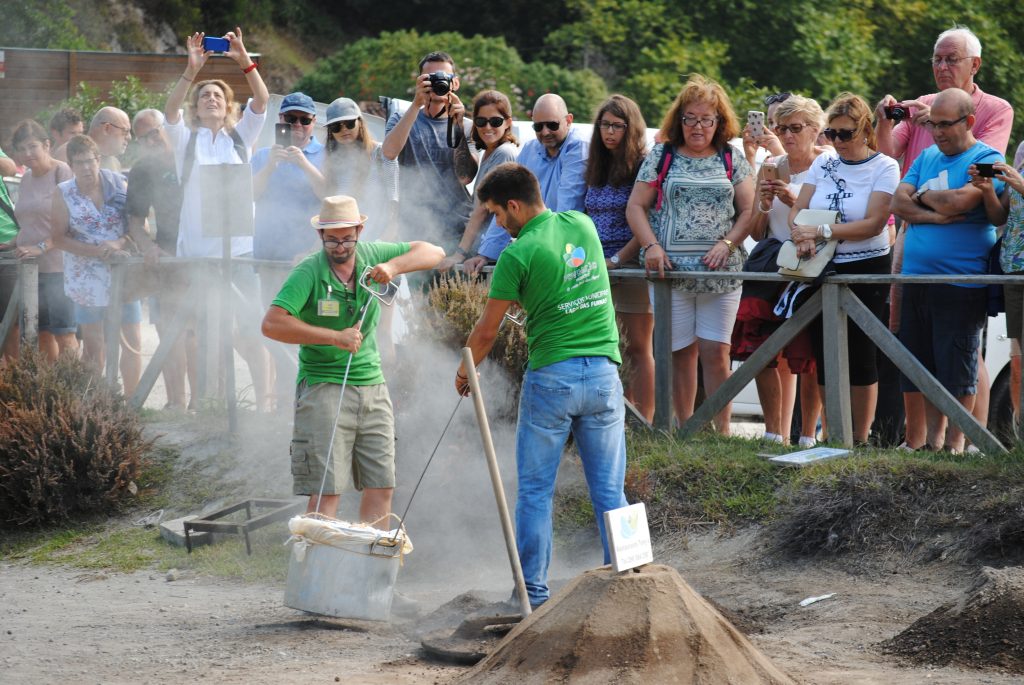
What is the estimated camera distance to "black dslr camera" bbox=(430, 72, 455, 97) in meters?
8.34

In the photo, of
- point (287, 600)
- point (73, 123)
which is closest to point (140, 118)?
point (73, 123)

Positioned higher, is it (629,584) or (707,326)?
(707,326)

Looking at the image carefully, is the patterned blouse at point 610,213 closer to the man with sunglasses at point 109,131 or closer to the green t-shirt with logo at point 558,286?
the green t-shirt with logo at point 558,286

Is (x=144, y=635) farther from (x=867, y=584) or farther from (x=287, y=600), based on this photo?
(x=867, y=584)

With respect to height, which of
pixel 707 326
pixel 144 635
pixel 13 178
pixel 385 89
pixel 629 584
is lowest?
pixel 144 635

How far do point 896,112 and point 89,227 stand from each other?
5441 mm

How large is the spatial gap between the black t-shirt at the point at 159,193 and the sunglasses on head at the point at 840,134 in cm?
448

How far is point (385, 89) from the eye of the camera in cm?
2045

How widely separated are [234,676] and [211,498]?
3.17 meters

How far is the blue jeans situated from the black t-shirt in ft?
14.4

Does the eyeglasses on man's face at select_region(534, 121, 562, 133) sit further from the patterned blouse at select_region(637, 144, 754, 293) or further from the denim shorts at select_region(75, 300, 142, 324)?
the denim shorts at select_region(75, 300, 142, 324)

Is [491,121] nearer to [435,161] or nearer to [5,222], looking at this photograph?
[435,161]

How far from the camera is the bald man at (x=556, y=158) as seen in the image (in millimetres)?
8133

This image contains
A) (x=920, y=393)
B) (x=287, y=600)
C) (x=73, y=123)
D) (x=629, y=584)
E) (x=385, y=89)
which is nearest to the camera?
(x=629, y=584)
